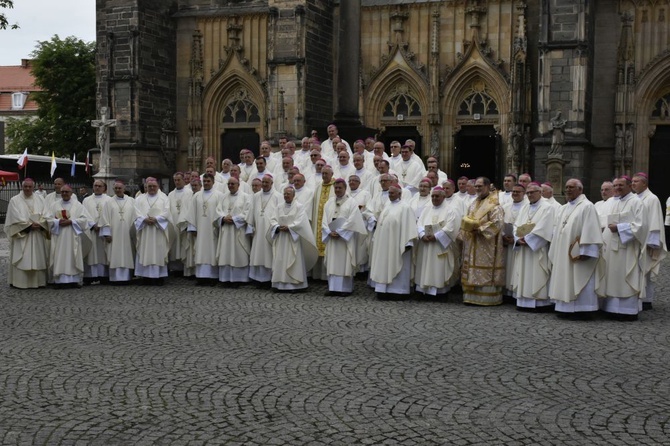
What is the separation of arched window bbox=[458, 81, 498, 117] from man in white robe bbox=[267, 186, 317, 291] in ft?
42.2

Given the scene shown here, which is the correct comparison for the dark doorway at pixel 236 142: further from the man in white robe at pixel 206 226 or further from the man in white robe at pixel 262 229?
the man in white robe at pixel 262 229

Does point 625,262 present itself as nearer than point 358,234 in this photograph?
Yes

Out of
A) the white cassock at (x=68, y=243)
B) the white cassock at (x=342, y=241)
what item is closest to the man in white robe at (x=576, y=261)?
the white cassock at (x=342, y=241)

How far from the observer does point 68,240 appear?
1449cm

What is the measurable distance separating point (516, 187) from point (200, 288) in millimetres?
5388

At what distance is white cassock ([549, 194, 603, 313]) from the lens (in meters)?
11.2

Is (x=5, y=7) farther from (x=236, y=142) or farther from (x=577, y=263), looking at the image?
(x=577, y=263)

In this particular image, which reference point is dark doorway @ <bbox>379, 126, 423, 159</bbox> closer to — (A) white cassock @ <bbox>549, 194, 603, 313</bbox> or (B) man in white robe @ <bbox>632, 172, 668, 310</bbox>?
(B) man in white robe @ <bbox>632, 172, 668, 310</bbox>

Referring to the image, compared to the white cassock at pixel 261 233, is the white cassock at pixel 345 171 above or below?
above

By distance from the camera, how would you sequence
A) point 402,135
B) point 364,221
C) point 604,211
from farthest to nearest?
point 402,135
point 364,221
point 604,211

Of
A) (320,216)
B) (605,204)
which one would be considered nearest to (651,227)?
(605,204)

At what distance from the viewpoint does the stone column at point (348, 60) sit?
18.1 meters

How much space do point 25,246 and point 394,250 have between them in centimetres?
614

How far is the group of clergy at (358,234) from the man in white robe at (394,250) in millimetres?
17
